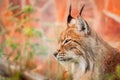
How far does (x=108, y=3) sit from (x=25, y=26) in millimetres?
870

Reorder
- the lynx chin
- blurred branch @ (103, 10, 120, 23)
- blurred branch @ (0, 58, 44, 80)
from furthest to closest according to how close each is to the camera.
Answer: blurred branch @ (0, 58, 44, 80) → blurred branch @ (103, 10, 120, 23) → the lynx chin

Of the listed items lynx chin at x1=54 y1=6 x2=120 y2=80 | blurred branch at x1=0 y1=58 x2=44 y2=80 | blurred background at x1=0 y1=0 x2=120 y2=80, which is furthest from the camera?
blurred branch at x1=0 y1=58 x2=44 y2=80

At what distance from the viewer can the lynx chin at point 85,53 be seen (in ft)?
8.32

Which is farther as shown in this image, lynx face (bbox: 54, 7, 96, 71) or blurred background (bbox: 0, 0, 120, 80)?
blurred background (bbox: 0, 0, 120, 80)

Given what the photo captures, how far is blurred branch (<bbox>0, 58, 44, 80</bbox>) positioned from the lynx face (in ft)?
3.15

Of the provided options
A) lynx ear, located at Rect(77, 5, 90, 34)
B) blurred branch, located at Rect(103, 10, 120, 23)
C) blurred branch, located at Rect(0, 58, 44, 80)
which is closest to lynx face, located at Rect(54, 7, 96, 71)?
lynx ear, located at Rect(77, 5, 90, 34)

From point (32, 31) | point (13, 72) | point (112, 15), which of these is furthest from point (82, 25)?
point (13, 72)

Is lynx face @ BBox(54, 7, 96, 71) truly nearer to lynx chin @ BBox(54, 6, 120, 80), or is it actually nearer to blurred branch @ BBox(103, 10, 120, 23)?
lynx chin @ BBox(54, 6, 120, 80)

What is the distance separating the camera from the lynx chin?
2.54 meters

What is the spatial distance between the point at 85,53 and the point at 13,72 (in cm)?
131

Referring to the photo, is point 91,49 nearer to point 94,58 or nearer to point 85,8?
point 94,58

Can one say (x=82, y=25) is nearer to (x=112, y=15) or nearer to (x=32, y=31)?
(x=112, y=15)

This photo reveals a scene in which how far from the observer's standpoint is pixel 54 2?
3.51 meters

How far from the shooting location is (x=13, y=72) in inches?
149
